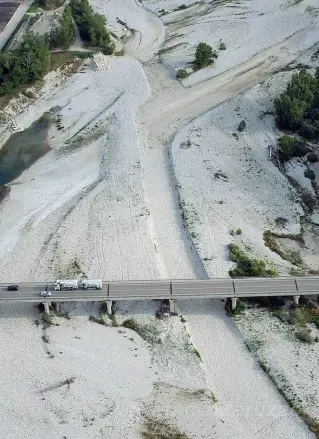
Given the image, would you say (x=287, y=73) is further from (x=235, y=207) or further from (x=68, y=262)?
(x=68, y=262)

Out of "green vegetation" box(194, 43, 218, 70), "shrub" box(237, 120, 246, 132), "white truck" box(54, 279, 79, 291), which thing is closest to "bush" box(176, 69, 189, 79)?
"green vegetation" box(194, 43, 218, 70)

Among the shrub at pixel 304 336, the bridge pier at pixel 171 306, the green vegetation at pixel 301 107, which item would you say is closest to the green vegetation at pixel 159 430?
the bridge pier at pixel 171 306

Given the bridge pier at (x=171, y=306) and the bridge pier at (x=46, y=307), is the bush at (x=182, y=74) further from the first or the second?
the bridge pier at (x=46, y=307)

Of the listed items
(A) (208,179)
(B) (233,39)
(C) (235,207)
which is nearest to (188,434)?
(C) (235,207)

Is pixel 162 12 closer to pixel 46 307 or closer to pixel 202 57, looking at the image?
pixel 202 57

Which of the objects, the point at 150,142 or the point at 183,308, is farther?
the point at 150,142

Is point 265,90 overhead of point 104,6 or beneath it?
beneath
